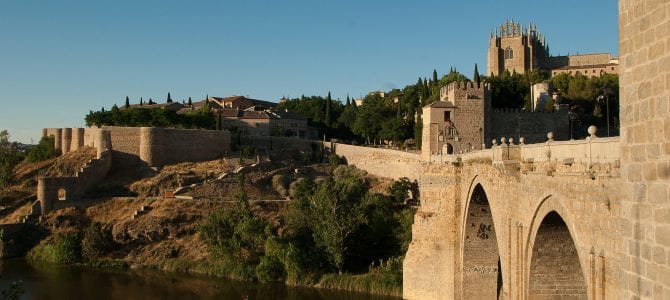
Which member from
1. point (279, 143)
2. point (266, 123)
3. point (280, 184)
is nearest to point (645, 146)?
point (280, 184)

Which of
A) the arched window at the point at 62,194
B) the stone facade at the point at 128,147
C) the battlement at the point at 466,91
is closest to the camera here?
the battlement at the point at 466,91

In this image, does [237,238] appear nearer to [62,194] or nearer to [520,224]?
[62,194]

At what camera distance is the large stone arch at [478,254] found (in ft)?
67.3

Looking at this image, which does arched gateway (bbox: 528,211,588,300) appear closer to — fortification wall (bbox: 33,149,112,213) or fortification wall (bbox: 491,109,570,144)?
fortification wall (bbox: 491,109,570,144)

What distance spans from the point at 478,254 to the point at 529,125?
64.6 feet

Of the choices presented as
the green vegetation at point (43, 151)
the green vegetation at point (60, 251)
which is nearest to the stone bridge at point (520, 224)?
the green vegetation at point (60, 251)

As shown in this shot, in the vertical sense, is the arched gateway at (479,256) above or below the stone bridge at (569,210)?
below

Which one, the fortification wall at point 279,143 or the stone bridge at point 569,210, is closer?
the stone bridge at point 569,210

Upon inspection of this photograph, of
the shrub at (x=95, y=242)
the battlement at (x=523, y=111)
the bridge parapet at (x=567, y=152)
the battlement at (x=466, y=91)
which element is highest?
the battlement at (x=466, y=91)

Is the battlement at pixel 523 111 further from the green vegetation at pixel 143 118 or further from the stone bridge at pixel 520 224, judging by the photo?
the green vegetation at pixel 143 118

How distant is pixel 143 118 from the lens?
55625 millimetres

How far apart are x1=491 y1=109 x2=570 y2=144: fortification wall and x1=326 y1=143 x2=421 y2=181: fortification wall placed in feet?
18.4

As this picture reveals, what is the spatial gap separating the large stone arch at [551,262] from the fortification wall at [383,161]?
26.0 m

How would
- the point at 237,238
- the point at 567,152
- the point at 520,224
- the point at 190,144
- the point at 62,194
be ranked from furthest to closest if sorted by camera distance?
the point at 190,144
the point at 62,194
the point at 237,238
the point at 520,224
the point at 567,152
